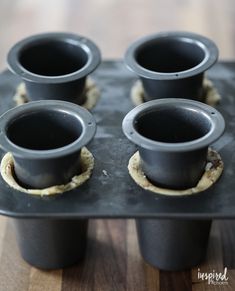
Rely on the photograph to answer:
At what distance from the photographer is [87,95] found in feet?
3.40

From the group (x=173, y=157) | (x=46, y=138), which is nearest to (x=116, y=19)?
(x=46, y=138)

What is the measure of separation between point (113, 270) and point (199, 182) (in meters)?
0.21

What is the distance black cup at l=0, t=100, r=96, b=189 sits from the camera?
82 cm

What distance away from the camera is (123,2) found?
160 cm

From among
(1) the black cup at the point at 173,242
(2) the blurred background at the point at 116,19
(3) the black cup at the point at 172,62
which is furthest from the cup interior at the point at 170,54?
(2) the blurred background at the point at 116,19

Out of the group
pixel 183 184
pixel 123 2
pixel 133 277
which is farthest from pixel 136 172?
pixel 123 2

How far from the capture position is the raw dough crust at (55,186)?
0.85 metres

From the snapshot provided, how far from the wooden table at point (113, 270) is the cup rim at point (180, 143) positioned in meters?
0.23

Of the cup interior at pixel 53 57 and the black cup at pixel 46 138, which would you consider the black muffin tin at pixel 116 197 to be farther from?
the cup interior at pixel 53 57

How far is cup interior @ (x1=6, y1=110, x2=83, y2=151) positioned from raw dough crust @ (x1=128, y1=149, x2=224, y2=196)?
90 millimetres

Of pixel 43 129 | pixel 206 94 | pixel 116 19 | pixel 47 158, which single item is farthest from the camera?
pixel 116 19

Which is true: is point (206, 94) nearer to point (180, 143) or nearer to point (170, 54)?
point (170, 54)

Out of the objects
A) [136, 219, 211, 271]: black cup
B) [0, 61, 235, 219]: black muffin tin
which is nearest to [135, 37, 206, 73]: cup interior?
[0, 61, 235, 219]: black muffin tin

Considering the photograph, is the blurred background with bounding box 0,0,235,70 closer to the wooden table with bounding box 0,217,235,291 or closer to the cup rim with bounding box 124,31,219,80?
the cup rim with bounding box 124,31,219,80
